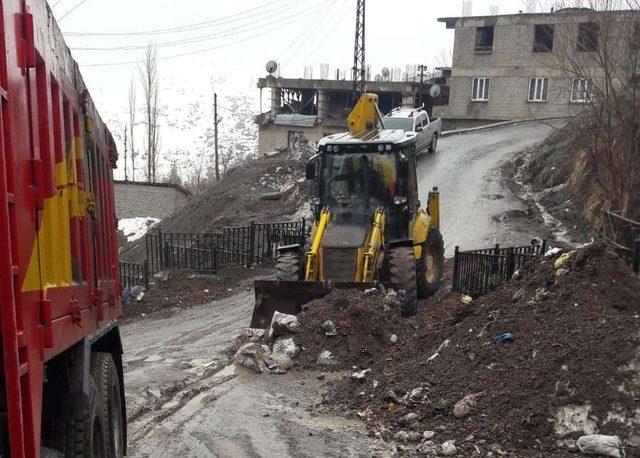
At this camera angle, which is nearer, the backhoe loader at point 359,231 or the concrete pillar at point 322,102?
the backhoe loader at point 359,231

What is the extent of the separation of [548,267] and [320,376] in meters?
3.07

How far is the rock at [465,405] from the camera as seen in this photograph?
600 cm

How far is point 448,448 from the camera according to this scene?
5609mm

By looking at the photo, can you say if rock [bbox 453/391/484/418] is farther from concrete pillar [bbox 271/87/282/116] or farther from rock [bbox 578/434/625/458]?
concrete pillar [bbox 271/87/282/116]

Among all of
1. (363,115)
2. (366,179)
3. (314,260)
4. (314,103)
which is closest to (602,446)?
(314,260)

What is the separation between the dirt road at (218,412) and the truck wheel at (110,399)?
82 cm

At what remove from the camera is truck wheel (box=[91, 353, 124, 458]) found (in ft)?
14.3

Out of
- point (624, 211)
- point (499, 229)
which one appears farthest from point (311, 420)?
point (499, 229)

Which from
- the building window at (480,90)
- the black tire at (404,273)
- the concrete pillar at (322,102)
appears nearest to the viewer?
the black tire at (404,273)

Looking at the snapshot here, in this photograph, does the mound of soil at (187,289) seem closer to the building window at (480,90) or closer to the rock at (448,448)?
the rock at (448,448)

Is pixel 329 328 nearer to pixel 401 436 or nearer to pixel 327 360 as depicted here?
pixel 327 360

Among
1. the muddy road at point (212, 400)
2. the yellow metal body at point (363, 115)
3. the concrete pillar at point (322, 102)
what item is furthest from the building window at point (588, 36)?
the concrete pillar at point (322, 102)

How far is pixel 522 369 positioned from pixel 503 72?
33.4 metres

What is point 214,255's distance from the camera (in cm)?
1661
